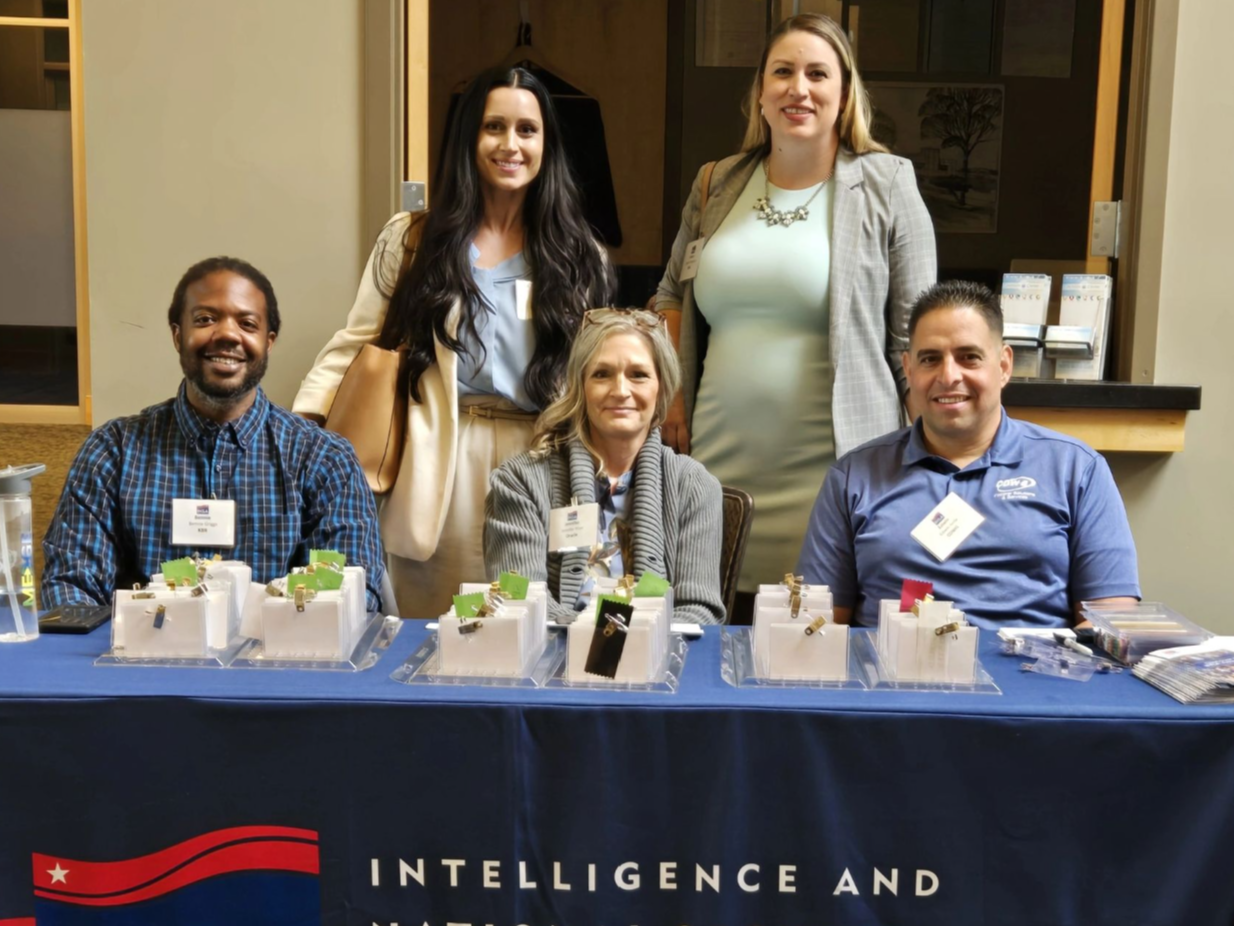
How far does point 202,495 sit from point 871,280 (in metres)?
1.43

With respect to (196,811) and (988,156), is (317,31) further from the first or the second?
(988,156)

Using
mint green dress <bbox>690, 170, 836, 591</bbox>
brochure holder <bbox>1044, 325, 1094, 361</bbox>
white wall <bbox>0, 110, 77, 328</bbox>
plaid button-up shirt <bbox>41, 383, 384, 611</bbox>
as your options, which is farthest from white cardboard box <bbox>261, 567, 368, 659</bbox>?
brochure holder <bbox>1044, 325, 1094, 361</bbox>

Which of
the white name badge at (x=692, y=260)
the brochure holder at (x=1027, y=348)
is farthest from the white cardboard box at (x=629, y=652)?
the brochure holder at (x=1027, y=348)

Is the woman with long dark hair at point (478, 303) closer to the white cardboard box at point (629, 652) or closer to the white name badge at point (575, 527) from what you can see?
the white name badge at point (575, 527)

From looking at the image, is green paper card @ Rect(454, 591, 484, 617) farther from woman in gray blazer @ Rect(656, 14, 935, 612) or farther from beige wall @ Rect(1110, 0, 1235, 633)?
beige wall @ Rect(1110, 0, 1235, 633)

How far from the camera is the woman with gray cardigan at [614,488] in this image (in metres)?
2.41

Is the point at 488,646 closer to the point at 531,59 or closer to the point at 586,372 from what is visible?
the point at 586,372

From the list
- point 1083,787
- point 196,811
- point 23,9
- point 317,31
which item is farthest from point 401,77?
point 1083,787

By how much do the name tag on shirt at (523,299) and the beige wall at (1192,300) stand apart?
163 cm

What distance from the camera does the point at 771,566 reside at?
113 inches

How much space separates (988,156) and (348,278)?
8.08 feet

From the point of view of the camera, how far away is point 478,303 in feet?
8.93

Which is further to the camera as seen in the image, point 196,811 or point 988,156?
point 988,156

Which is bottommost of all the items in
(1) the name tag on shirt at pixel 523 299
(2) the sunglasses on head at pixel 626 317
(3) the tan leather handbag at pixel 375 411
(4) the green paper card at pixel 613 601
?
(4) the green paper card at pixel 613 601
